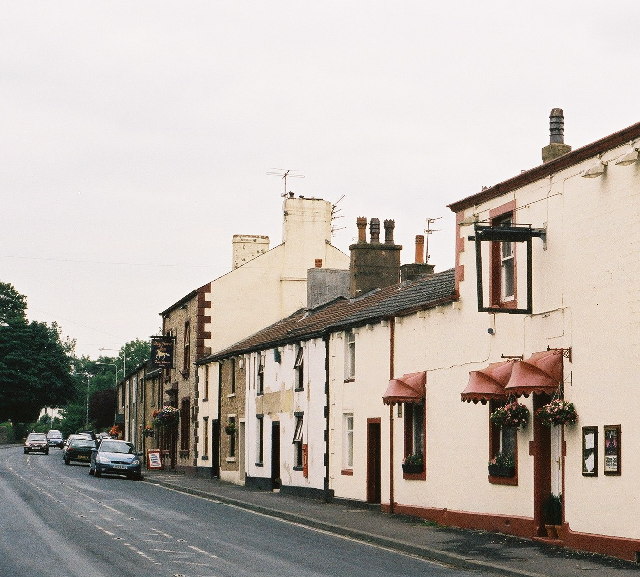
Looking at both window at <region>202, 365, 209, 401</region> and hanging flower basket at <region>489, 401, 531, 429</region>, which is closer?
hanging flower basket at <region>489, 401, 531, 429</region>

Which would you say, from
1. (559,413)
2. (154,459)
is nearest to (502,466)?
(559,413)

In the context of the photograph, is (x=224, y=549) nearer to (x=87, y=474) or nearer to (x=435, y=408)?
(x=435, y=408)

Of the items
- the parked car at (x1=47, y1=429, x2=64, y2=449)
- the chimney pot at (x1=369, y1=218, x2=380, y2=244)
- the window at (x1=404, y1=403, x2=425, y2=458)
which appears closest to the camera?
the window at (x1=404, y1=403, x2=425, y2=458)

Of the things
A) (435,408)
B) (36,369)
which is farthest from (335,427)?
(36,369)

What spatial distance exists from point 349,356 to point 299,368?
17.0 feet

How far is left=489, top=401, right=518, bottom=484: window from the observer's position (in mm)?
22328

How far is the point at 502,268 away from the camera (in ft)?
75.7

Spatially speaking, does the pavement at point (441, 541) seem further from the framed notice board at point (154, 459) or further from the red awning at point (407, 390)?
the framed notice board at point (154, 459)

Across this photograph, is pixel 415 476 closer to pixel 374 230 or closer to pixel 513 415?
pixel 513 415

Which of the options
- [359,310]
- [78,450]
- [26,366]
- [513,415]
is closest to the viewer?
[513,415]

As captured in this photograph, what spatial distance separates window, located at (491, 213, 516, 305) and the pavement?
464 cm

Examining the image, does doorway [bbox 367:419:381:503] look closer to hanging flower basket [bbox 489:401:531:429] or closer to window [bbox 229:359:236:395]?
hanging flower basket [bbox 489:401:531:429]

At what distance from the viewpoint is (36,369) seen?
108938 mm

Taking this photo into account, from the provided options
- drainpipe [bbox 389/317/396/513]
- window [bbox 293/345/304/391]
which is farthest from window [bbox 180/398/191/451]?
drainpipe [bbox 389/317/396/513]
